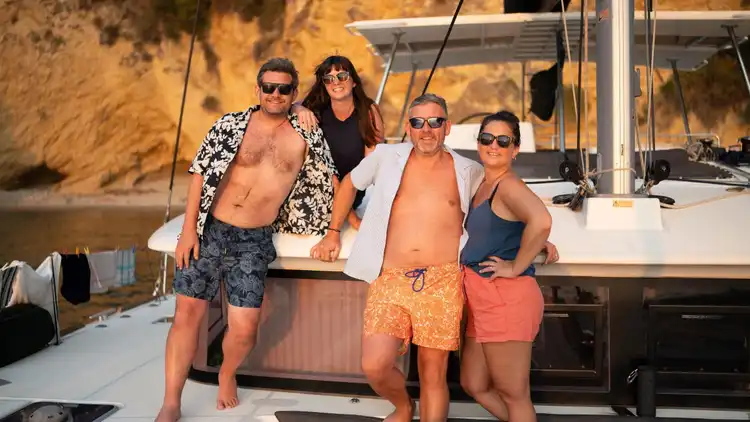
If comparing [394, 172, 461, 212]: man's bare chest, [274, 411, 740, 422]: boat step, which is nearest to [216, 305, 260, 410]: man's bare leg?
[274, 411, 740, 422]: boat step

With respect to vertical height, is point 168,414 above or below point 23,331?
below

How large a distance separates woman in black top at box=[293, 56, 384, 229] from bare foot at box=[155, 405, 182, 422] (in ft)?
3.78

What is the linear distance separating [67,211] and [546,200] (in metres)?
26.3

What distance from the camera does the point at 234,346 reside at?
10.6ft

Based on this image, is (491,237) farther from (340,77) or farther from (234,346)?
(234,346)

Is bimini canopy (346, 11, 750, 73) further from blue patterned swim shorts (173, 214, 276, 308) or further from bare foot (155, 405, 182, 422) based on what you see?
bare foot (155, 405, 182, 422)

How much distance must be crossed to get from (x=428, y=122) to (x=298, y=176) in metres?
0.78

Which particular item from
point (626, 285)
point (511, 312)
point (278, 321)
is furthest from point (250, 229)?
point (626, 285)

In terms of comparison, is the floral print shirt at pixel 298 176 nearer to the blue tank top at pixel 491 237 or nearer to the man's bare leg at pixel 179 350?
the man's bare leg at pixel 179 350

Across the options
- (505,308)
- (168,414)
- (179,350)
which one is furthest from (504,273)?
(168,414)

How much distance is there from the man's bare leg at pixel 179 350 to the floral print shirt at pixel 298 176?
327 mm

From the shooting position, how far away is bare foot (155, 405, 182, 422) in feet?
10.3

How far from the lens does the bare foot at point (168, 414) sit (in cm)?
314

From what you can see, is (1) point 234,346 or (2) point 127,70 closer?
(1) point 234,346
